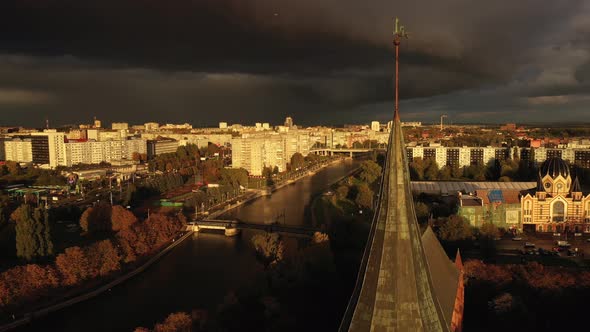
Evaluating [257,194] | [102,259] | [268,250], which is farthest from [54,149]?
[268,250]

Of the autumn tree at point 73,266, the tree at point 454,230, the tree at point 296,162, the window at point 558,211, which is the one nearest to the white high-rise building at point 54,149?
the tree at point 296,162

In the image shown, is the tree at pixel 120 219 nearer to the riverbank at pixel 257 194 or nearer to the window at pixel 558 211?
the riverbank at pixel 257 194

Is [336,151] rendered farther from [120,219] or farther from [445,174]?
[120,219]

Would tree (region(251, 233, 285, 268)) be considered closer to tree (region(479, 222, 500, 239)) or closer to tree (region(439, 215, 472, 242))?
tree (region(439, 215, 472, 242))

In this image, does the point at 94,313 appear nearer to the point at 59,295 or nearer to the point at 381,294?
the point at 59,295

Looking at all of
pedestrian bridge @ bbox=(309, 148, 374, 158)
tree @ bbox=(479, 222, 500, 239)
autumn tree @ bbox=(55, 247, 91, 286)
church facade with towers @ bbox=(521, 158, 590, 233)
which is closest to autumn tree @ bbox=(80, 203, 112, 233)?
autumn tree @ bbox=(55, 247, 91, 286)

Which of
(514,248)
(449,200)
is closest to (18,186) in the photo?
(449,200)
